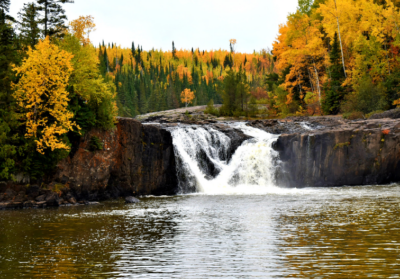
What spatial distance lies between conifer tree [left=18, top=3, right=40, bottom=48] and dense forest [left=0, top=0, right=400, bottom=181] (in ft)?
0.35

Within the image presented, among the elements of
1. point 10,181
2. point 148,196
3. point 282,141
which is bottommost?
point 148,196

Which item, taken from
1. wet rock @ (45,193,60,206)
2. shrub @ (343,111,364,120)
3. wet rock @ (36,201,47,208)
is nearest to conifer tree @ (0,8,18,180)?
wet rock @ (36,201,47,208)

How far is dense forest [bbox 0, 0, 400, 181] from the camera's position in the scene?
94.2ft

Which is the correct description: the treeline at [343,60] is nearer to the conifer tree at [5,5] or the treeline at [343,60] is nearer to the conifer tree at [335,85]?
the conifer tree at [335,85]

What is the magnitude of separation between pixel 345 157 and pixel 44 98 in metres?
26.0

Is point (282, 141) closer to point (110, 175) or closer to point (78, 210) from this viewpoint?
point (110, 175)

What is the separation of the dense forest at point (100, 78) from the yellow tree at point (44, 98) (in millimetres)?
73

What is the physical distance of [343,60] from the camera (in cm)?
5316

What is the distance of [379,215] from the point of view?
672 inches

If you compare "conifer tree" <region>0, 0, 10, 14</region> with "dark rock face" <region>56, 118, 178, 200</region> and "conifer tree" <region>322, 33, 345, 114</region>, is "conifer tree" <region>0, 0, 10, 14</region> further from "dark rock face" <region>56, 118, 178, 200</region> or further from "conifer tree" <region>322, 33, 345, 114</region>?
"conifer tree" <region>322, 33, 345, 114</region>

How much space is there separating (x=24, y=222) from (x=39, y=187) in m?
9.32

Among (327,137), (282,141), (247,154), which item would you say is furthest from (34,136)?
(327,137)

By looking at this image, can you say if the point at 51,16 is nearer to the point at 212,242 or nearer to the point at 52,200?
the point at 52,200

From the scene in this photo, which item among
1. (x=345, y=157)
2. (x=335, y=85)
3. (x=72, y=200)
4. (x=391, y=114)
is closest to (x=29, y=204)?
(x=72, y=200)
